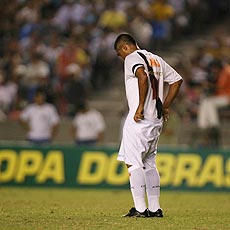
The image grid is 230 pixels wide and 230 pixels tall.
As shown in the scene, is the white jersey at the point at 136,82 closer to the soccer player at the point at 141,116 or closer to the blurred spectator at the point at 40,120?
the soccer player at the point at 141,116

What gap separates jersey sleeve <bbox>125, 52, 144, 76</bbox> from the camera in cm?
1144

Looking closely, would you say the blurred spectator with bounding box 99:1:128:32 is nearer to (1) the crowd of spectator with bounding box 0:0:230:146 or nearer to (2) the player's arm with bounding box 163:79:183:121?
(1) the crowd of spectator with bounding box 0:0:230:146

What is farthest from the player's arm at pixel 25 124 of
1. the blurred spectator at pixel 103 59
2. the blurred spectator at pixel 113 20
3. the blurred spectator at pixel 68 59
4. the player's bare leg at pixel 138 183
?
the player's bare leg at pixel 138 183

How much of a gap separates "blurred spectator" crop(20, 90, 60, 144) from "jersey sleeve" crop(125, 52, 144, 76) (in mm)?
11053

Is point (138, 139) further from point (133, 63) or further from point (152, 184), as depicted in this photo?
point (133, 63)

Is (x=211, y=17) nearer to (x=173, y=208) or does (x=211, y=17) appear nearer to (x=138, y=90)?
(x=173, y=208)

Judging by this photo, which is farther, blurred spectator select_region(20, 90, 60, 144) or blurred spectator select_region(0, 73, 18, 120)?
blurred spectator select_region(0, 73, 18, 120)

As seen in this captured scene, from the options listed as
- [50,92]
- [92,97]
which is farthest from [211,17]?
[50,92]

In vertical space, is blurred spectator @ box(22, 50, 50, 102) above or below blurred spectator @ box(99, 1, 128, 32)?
below

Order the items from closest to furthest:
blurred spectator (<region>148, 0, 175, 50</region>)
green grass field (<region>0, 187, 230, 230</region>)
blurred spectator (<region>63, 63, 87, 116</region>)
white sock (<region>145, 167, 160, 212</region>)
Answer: green grass field (<region>0, 187, 230, 230</region>), white sock (<region>145, 167, 160, 212</region>), blurred spectator (<region>63, 63, 87, 116</region>), blurred spectator (<region>148, 0, 175, 50</region>)

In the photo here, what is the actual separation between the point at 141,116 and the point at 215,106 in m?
11.5

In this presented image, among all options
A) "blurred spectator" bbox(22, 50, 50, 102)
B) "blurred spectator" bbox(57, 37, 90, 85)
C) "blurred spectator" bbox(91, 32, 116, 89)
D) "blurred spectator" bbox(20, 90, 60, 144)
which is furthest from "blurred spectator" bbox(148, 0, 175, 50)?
"blurred spectator" bbox(20, 90, 60, 144)

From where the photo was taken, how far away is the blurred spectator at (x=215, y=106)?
2267 centimetres

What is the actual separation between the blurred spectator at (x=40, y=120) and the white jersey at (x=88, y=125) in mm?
547
